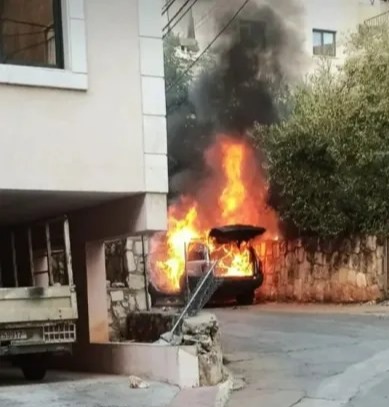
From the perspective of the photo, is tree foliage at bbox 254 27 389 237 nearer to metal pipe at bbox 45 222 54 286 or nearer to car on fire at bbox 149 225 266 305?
car on fire at bbox 149 225 266 305

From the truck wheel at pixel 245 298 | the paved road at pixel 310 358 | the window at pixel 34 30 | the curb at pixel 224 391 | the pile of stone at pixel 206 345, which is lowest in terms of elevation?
the truck wheel at pixel 245 298

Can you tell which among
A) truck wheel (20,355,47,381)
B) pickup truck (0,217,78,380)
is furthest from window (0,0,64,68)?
truck wheel (20,355,47,381)

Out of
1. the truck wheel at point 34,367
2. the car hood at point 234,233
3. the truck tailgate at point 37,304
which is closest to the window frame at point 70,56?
the truck tailgate at point 37,304

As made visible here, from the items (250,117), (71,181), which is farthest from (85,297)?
(250,117)

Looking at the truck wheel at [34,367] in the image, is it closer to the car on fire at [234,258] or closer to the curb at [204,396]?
the curb at [204,396]

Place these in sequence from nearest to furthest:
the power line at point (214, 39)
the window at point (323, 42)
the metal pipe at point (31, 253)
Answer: the metal pipe at point (31, 253), the power line at point (214, 39), the window at point (323, 42)

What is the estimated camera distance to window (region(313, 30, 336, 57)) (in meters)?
30.8

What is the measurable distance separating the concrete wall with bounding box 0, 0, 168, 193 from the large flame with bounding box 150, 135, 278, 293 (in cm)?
1328

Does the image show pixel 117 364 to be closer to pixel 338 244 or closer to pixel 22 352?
pixel 22 352

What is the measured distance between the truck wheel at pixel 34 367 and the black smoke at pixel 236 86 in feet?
53.3

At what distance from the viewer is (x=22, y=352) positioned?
931 cm

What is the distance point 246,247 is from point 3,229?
11460 mm

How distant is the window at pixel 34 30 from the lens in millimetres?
8930

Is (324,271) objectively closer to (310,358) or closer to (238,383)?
(310,358)
